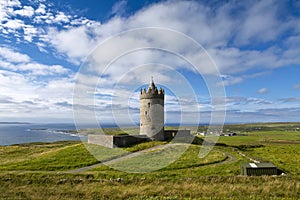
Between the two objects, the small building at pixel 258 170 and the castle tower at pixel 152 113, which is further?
the castle tower at pixel 152 113

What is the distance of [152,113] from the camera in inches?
1711

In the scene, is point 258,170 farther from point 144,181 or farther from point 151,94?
point 151,94

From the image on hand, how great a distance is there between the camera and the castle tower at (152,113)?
43375 millimetres

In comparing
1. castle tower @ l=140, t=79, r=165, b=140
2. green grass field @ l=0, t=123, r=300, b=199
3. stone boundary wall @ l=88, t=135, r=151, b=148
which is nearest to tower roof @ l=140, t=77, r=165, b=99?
castle tower @ l=140, t=79, r=165, b=140

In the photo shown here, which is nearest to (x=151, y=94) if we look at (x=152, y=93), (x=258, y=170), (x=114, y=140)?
(x=152, y=93)

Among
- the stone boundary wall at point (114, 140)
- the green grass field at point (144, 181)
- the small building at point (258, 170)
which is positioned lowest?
the green grass field at point (144, 181)

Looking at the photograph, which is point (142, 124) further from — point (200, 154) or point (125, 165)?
point (125, 165)

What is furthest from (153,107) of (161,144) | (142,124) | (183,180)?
(183,180)

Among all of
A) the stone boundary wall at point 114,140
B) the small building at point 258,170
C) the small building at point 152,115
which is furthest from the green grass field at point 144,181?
the small building at point 152,115

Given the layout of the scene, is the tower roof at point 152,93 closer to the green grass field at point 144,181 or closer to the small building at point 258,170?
the green grass field at point 144,181

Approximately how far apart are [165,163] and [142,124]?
1797 centimetres

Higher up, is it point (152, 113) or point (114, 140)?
point (152, 113)

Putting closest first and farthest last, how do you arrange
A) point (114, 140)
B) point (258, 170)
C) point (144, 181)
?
point (144, 181) → point (258, 170) → point (114, 140)

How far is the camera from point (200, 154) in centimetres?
3188
